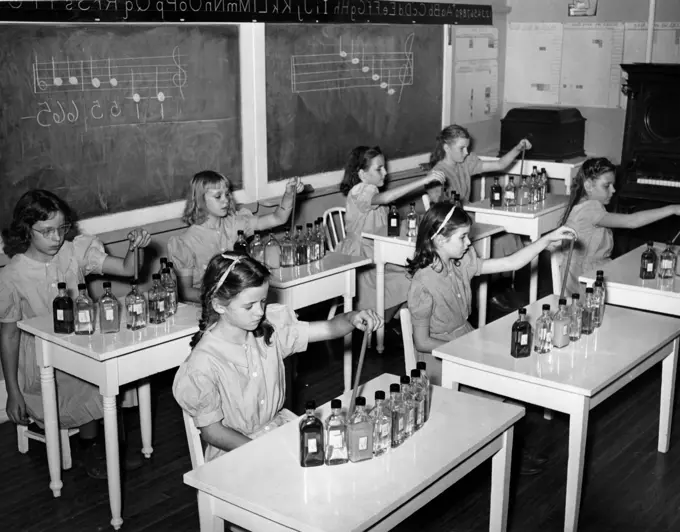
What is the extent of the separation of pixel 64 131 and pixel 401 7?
318cm

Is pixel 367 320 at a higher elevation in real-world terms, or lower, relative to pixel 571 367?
higher

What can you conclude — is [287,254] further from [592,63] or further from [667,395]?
[592,63]

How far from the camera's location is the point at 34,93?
457 centimetres

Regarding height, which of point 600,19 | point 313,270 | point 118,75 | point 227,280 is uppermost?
point 600,19

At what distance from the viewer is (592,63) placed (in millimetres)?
8000

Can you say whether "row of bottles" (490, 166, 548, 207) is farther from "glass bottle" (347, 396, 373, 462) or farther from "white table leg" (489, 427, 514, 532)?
"glass bottle" (347, 396, 373, 462)

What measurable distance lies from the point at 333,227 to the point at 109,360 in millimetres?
2761

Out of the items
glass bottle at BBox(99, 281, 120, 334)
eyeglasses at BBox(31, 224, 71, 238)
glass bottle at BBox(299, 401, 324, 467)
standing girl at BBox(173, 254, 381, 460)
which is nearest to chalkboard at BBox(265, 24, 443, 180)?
eyeglasses at BBox(31, 224, 71, 238)

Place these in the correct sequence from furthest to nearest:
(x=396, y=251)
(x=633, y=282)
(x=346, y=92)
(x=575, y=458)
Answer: (x=346, y=92) → (x=396, y=251) → (x=633, y=282) → (x=575, y=458)

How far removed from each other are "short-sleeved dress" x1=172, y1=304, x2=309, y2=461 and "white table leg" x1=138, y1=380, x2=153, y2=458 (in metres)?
1.27

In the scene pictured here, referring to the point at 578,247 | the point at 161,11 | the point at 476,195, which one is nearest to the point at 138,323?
the point at 161,11

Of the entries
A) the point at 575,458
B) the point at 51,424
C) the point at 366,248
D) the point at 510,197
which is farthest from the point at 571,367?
the point at 510,197

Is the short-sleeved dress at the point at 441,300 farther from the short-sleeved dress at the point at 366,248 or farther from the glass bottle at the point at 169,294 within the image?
the short-sleeved dress at the point at 366,248

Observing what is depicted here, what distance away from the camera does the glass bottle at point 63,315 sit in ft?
11.9
